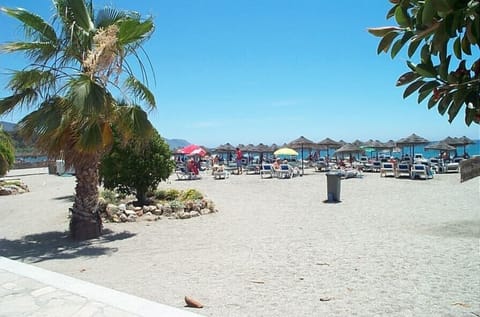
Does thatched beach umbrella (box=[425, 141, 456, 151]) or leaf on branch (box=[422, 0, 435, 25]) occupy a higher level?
thatched beach umbrella (box=[425, 141, 456, 151])

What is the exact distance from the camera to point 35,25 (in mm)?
7633

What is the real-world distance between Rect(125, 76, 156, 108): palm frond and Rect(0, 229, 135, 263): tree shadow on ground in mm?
3021

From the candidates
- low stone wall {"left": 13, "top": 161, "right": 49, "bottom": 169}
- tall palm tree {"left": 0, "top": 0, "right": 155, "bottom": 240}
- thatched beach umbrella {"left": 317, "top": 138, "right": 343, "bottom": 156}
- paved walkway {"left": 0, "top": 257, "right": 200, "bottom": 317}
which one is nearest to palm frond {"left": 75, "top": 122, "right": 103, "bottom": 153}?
tall palm tree {"left": 0, "top": 0, "right": 155, "bottom": 240}

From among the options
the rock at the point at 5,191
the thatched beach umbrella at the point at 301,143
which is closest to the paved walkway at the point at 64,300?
the rock at the point at 5,191

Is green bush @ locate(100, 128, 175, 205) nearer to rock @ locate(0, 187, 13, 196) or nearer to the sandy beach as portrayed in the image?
the sandy beach

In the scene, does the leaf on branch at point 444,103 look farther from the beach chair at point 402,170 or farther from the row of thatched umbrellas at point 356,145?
the row of thatched umbrellas at point 356,145

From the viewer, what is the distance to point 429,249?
257 inches

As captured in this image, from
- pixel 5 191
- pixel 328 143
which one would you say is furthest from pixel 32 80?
pixel 328 143

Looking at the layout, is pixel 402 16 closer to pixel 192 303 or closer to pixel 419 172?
pixel 192 303

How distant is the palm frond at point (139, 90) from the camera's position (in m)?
8.39

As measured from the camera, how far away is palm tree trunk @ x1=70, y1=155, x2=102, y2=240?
27.0 feet

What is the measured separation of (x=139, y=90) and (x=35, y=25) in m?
A: 2.31

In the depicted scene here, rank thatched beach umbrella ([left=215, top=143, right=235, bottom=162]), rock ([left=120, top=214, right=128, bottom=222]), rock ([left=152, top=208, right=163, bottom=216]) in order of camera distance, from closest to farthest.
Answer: rock ([left=120, top=214, right=128, bottom=222]), rock ([left=152, top=208, right=163, bottom=216]), thatched beach umbrella ([left=215, top=143, right=235, bottom=162])

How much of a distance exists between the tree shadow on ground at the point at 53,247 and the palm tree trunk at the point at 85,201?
23cm
